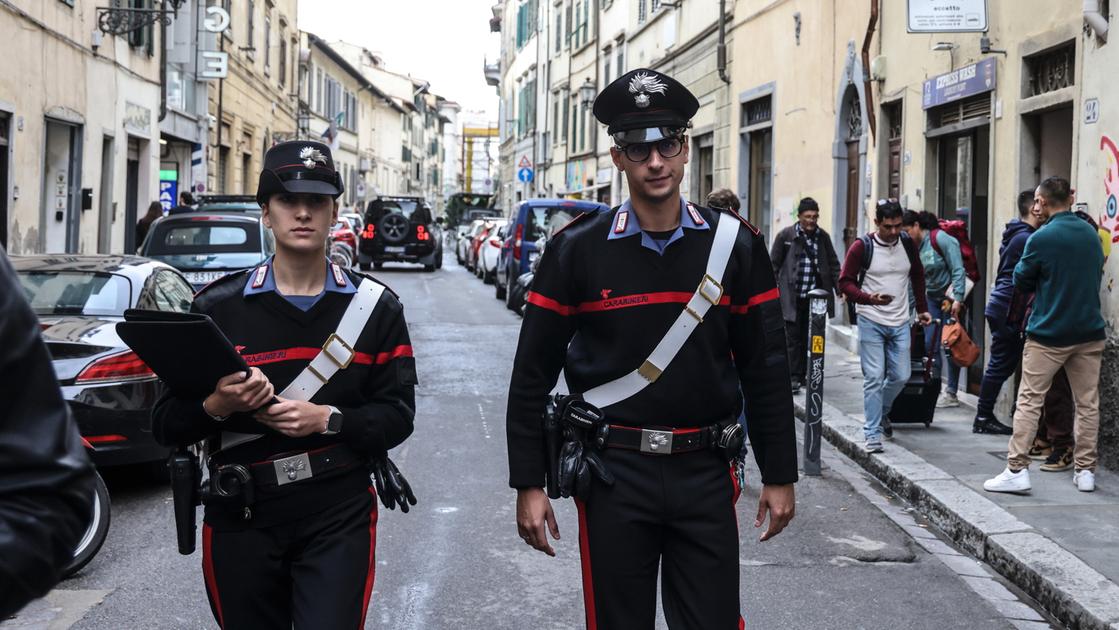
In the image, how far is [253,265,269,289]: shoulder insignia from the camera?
135 inches

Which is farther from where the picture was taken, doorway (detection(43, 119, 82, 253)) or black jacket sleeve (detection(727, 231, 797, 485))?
doorway (detection(43, 119, 82, 253))

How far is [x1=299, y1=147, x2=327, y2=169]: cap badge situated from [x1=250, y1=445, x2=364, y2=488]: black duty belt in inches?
28.7

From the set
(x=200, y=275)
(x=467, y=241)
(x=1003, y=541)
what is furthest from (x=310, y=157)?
(x=467, y=241)

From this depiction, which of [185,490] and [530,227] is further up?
[530,227]

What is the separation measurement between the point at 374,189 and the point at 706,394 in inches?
2645

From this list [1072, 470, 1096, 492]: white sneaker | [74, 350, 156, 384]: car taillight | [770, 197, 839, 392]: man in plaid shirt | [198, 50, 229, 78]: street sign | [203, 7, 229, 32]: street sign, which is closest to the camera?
[74, 350, 156, 384]: car taillight

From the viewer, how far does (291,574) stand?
3.29m

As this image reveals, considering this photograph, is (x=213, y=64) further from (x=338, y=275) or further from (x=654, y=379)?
(x=654, y=379)

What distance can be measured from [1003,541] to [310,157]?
14.7 ft

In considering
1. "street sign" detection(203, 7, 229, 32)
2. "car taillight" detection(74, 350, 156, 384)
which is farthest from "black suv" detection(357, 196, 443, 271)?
"car taillight" detection(74, 350, 156, 384)

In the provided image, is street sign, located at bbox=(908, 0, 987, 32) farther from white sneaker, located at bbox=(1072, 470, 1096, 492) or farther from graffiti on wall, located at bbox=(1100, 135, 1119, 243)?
white sneaker, located at bbox=(1072, 470, 1096, 492)

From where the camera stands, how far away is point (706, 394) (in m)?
3.43

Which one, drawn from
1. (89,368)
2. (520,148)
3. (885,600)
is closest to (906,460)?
(885,600)

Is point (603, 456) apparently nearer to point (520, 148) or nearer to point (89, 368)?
point (89, 368)
